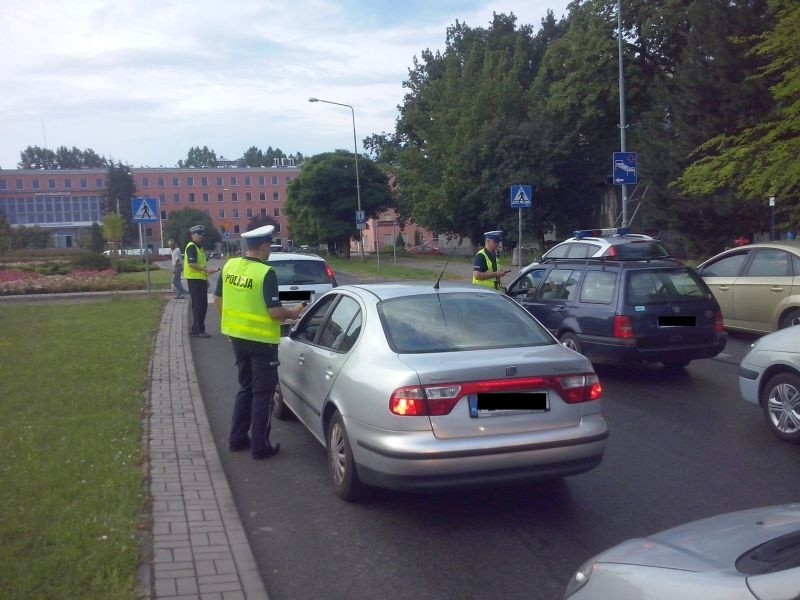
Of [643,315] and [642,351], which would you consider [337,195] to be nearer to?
[643,315]

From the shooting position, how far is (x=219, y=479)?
631 centimetres

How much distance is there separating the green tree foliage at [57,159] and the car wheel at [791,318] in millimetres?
148497

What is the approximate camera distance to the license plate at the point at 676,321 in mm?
9742

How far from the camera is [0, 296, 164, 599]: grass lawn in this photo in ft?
14.6

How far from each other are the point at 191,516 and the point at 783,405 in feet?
16.6

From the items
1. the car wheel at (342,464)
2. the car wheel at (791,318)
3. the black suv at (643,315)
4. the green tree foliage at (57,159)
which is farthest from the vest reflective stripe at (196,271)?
the green tree foliage at (57,159)

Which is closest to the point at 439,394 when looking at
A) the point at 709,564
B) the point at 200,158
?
the point at 709,564

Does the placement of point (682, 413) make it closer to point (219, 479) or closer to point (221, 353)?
point (219, 479)

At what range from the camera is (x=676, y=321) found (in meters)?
9.78

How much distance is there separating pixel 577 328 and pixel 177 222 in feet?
274

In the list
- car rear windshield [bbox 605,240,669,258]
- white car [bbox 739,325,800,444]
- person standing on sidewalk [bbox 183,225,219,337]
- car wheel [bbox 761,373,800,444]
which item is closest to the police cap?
white car [bbox 739,325,800,444]

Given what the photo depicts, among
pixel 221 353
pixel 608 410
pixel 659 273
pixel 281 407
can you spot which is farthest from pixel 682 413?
pixel 221 353

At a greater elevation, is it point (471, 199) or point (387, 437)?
point (471, 199)

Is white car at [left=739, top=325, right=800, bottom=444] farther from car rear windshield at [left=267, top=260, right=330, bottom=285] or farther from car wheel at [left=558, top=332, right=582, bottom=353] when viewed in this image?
car rear windshield at [left=267, top=260, right=330, bottom=285]
